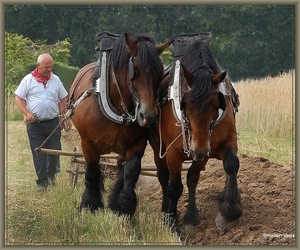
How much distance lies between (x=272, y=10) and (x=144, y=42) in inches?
600

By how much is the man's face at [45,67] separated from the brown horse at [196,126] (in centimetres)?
205

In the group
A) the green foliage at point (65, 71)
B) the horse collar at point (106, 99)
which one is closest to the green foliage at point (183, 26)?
the green foliage at point (65, 71)

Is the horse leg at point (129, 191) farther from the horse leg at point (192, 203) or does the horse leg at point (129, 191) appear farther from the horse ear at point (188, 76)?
the horse ear at point (188, 76)

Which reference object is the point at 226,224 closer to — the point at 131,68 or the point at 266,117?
the point at 131,68

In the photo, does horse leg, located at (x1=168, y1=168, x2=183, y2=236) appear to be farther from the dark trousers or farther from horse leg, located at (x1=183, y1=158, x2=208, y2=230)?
the dark trousers

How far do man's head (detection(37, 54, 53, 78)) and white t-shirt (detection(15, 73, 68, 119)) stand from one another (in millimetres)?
136

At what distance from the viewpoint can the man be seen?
7.27 meters

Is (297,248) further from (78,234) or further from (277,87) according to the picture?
(277,87)

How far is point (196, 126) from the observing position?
15.4 feet

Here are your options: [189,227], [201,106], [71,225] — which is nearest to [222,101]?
[201,106]

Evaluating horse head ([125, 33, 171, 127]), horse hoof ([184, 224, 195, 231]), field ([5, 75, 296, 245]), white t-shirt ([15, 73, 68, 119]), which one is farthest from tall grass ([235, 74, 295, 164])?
horse head ([125, 33, 171, 127])

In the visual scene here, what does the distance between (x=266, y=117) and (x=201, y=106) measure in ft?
23.2

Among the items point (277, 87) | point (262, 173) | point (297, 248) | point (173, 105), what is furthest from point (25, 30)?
point (297, 248)

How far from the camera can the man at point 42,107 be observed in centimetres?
727
